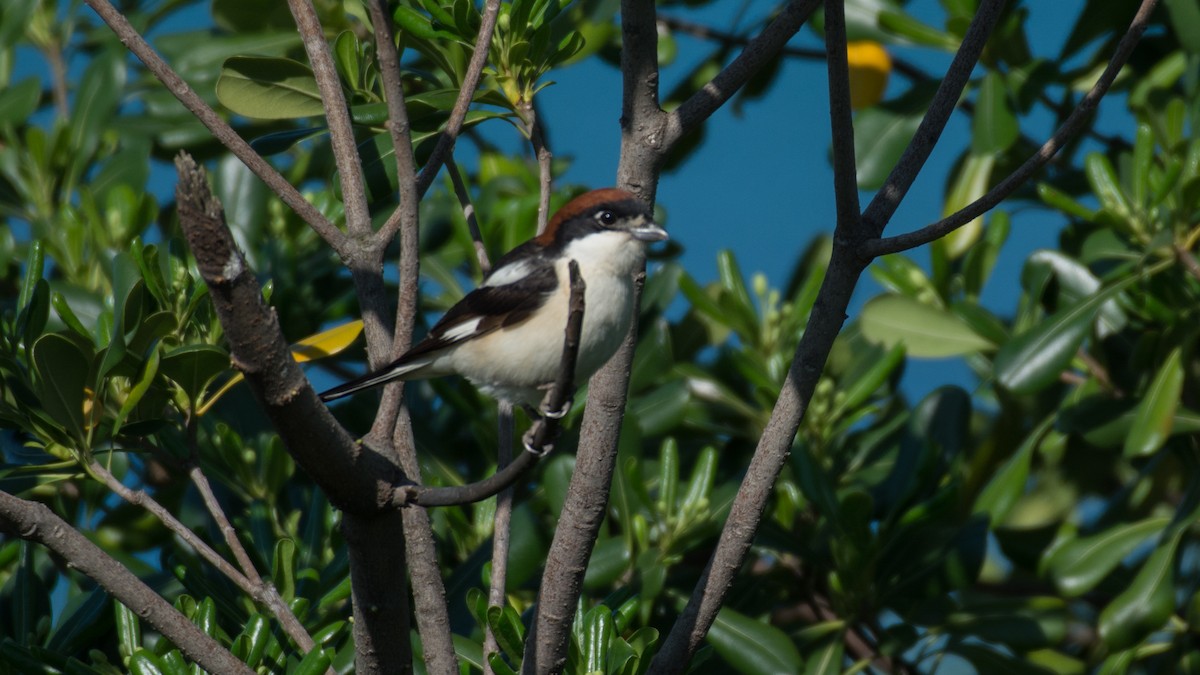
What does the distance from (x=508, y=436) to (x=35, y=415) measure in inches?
40.0

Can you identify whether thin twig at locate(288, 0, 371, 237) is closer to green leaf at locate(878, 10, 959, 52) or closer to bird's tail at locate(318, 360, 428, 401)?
bird's tail at locate(318, 360, 428, 401)

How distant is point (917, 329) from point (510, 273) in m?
1.46

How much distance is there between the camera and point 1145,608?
3.45m

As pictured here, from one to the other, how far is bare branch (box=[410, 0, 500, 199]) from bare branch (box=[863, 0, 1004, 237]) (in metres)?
0.85

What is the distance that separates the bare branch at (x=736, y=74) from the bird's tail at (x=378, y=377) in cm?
75

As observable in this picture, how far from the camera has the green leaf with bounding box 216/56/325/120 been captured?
3035mm

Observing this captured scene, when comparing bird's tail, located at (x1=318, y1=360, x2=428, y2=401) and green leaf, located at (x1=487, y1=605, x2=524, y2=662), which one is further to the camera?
bird's tail, located at (x1=318, y1=360, x2=428, y2=401)

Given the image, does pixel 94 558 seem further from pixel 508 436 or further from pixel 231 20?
pixel 231 20

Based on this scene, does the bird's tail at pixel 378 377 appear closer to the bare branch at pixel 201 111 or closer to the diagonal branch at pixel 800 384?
the bare branch at pixel 201 111

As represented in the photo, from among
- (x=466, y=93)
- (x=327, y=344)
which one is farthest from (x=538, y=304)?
(x=466, y=93)

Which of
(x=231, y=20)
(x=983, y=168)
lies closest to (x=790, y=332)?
(x=983, y=168)

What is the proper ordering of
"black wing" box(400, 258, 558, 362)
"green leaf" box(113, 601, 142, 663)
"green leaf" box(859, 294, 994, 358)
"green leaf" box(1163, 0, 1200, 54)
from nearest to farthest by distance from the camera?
"green leaf" box(113, 601, 142, 663) → "black wing" box(400, 258, 558, 362) → "green leaf" box(1163, 0, 1200, 54) → "green leaf" box(859, 294, 994, 358)

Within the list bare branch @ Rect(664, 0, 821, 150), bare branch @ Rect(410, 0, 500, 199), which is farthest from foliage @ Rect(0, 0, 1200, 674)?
bare branch @ Rect(664, 0, 821, 150)

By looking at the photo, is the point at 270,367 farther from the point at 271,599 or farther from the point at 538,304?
the point at 538,304
